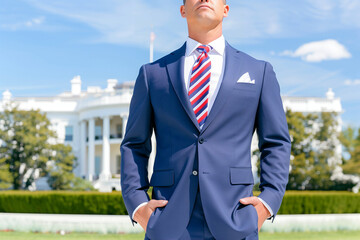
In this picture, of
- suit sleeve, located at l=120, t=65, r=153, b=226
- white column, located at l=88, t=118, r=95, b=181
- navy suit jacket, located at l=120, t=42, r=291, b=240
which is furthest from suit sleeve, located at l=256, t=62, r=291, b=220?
white column, located at l=88, t=118, r=95, b=181

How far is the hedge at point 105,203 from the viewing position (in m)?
15.2

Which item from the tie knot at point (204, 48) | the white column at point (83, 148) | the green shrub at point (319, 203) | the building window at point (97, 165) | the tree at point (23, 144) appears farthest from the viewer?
the white column at point (83, 148)

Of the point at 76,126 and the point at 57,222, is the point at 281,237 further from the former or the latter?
the point at 76,126

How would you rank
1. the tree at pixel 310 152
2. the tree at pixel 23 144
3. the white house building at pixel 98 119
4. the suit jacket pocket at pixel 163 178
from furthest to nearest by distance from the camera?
the white house building at pixel 98 119 < the tree at pixel 23 144 < the tree at pixel 310 152 < the suit jacket pocket at pixel 163 178

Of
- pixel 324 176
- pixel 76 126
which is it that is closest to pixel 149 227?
pixel 324 176

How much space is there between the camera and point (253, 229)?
249 cm

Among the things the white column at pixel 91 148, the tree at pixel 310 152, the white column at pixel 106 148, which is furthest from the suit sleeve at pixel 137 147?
the white column at pixel 91 148

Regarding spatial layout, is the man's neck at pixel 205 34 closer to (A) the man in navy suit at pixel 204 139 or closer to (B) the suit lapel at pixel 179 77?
(A) the man in navy suit at pixel 204 139

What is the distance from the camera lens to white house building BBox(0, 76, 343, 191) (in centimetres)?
3841

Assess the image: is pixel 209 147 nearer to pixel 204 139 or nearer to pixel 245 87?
pixel 204 139

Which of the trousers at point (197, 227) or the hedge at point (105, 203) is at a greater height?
the trousers at point (197, 227)

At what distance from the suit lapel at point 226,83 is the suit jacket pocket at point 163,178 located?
0.31 metres

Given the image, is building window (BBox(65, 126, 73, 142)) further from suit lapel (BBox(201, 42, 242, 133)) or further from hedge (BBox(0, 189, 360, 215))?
suit lapel (BBox(201, 42, 242, 133))

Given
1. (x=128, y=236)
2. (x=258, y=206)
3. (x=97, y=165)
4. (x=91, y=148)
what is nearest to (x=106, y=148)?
(x=91, y=148)
